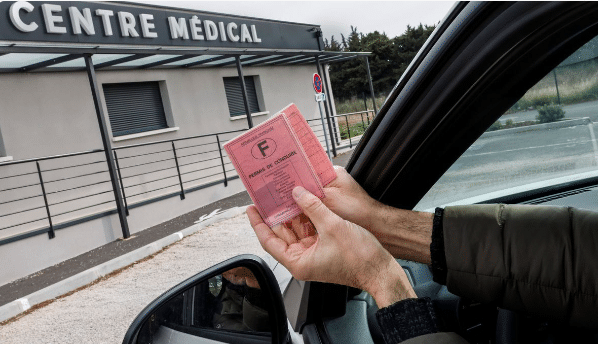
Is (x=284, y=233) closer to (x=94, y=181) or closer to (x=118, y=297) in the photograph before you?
(x=118, y=297)

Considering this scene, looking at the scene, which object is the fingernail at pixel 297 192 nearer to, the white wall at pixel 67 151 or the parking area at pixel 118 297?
the parking area at pixel 118 297

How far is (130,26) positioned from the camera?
1007cm

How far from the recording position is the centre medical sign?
8148 mm

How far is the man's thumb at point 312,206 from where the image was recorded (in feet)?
3.21

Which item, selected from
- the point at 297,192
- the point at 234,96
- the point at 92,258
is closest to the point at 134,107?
the point at 234,96

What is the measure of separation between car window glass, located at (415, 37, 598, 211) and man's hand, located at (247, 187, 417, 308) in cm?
32

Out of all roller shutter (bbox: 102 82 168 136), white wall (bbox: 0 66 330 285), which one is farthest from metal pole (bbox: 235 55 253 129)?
roller shutter (bbox: 102 82 168 136)

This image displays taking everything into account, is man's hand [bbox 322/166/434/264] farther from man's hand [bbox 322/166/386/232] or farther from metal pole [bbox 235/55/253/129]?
metal pole [bbox 235/55/253/129]

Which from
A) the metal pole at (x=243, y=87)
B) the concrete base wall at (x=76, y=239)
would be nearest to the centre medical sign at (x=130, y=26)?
the metal pole at (x=243, y=87)

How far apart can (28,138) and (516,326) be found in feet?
30.8

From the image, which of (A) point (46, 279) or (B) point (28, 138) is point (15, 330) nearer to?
(A) point (46, 279)

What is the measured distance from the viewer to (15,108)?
8.69 m

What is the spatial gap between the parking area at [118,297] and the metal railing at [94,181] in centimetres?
230

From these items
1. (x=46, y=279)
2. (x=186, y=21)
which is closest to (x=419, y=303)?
(x=46, y=279)
